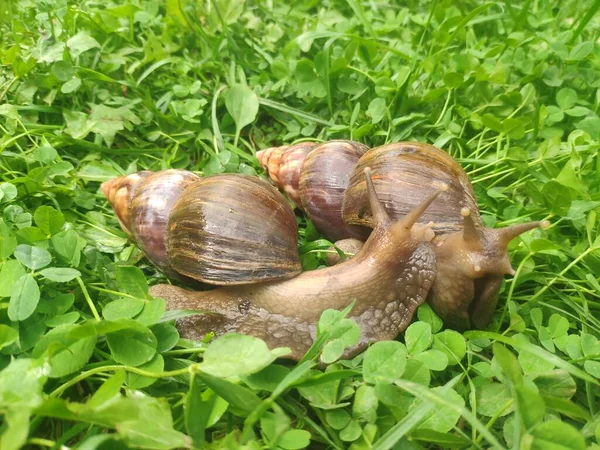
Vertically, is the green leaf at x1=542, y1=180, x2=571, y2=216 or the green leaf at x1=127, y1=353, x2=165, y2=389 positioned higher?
the green leaf at x1=542, y1=180, x2=571, y2=216

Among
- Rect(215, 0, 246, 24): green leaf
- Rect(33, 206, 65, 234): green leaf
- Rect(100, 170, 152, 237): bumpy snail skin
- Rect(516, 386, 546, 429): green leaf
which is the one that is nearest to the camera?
Rect(516, 386, 546, 429): green leaf

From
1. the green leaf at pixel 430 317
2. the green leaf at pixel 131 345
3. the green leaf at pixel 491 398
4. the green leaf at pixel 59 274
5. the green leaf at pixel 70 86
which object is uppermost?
the green leaf at pixel 70 86

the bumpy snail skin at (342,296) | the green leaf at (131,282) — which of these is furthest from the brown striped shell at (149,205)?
the green leaf at (131,282)

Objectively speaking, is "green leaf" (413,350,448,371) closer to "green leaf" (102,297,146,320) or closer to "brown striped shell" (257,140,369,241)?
"brown striped shell" (257,140,369,241)

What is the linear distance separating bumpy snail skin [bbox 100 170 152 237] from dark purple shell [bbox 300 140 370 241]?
818 millimetres

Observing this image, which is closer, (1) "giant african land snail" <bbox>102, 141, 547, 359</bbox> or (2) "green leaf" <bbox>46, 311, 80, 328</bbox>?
(2) "green leaf" <bbox>46, 311, 80, 328</bbox>

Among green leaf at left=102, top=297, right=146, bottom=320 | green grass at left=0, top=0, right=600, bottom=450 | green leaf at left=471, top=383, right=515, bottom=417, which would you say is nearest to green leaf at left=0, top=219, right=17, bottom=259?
green grass at left=0, top=0, right=600, bottom=450

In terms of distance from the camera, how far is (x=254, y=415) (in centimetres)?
147

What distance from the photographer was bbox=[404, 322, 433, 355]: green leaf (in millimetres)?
1823

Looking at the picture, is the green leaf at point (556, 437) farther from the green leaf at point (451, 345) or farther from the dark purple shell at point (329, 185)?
the dark purple shell at point (329, 185)

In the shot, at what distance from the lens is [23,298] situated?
5.51 ft

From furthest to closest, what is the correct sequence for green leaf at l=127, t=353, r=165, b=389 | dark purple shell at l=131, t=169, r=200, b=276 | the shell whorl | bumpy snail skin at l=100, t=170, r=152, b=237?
the shell whorl, bumpy snail skin at l=100, t=170, r=152, b=237, dark purple shell at l=131, t=169, r=200, b=276, green leaf at l=127, t=353, r=165, b=389

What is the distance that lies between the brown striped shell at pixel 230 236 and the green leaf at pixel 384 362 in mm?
596

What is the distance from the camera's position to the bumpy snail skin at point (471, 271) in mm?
1960
